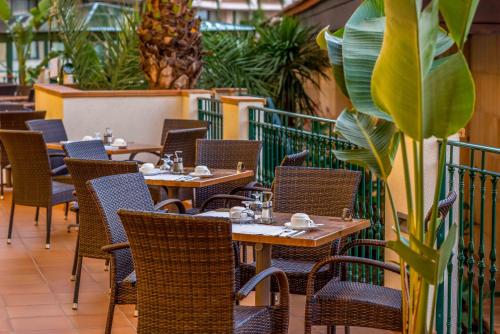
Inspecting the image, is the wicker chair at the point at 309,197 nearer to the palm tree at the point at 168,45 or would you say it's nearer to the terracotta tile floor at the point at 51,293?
the terracotta tile floor at the point at 51,293

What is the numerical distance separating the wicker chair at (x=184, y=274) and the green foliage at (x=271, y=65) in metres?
11.7

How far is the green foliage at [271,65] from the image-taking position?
641 inches

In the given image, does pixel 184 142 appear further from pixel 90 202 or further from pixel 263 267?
pixel 263 267

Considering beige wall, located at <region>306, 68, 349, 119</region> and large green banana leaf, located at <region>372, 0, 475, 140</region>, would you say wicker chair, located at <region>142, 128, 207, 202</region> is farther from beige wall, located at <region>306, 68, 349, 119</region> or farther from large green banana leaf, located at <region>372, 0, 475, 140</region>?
beige wall, located at <region>306, 68, 349, 119</region>

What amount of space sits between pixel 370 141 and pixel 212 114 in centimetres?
726

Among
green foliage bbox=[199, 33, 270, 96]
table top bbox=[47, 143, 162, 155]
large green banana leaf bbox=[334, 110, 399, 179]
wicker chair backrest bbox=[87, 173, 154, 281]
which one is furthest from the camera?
green foliage bbox=[199, 33, 270, 96]

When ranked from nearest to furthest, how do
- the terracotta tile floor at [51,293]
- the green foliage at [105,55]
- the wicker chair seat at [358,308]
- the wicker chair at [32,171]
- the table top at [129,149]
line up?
the wicker chair seat at [358,308] → the terracotta tile floor at [51,293] → the wicker chair at [32,171] → the table top at [129,149] → the green foliage at [105,55]

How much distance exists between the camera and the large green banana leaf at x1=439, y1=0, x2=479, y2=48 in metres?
3.78

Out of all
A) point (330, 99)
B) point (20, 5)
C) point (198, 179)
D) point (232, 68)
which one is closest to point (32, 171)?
point (198, 179)

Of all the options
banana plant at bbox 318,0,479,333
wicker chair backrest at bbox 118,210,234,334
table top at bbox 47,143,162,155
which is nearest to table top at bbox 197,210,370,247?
wicker chair backrest at bbox 118,210,234,334

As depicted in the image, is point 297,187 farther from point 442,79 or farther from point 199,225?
point 442,79

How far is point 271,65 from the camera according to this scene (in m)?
16.3

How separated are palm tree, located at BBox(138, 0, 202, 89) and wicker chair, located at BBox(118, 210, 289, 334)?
8.68 m

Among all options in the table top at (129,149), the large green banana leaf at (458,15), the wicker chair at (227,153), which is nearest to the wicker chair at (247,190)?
the wicker chair at (227,153)
